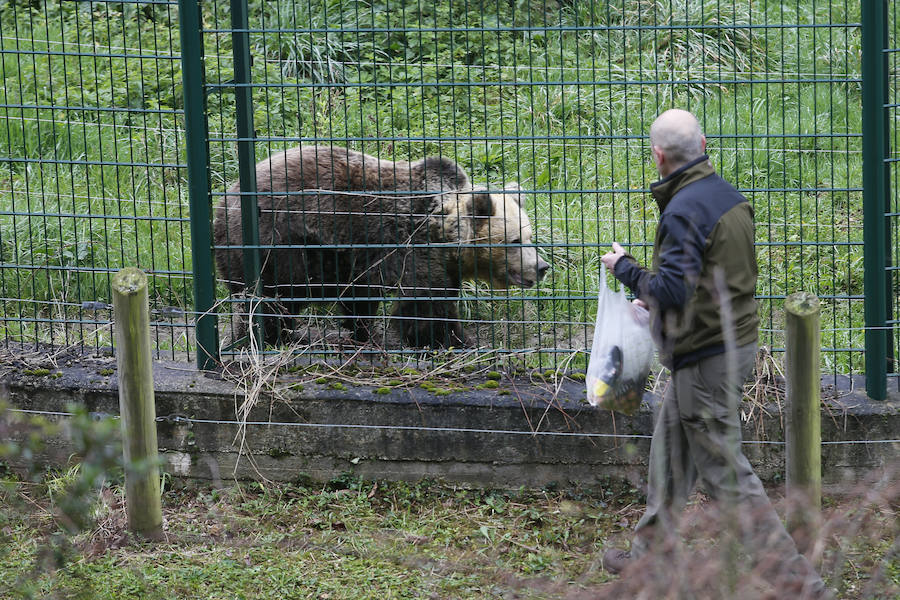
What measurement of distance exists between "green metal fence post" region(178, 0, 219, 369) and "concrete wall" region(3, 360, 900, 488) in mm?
263

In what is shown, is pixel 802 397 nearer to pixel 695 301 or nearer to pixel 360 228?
pixel 695 301

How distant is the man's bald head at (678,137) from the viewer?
14.1 feet

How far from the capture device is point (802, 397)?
4590 mm

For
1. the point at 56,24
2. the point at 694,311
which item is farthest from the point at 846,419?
the point at 56,24

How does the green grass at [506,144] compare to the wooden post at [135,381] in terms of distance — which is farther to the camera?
the green grass at [506,144]

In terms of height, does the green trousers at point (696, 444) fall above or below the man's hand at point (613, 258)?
below

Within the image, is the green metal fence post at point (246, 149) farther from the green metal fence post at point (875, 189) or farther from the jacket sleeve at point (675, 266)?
the green metal fence post at point (875, 189)

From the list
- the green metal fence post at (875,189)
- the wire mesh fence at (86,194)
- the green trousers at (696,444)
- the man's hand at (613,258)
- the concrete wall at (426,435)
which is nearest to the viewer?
the green trousers at (696,444)

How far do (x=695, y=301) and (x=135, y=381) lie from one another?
8.26 ft

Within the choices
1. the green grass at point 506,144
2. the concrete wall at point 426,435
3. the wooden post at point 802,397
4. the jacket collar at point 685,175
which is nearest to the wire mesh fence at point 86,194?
the green grass at point 506,144

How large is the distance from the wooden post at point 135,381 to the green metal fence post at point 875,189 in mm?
3480

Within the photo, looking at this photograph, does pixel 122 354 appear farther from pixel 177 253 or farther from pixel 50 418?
pixel 177 253

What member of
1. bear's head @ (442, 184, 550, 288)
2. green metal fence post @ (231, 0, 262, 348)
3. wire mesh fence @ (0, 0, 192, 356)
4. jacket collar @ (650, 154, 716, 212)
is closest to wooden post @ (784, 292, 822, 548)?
jacket collar @ (650, 154, 716, 212)

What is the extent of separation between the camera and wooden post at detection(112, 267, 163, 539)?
4.89 meters
